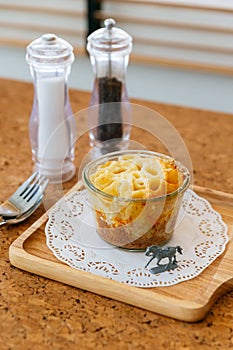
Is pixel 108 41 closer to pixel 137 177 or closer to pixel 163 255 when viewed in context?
pixel 137 177

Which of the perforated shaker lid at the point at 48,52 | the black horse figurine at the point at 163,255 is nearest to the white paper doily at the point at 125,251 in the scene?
the black horse figurine at the point at 163,255

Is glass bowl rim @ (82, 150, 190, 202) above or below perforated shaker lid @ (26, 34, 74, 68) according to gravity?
below

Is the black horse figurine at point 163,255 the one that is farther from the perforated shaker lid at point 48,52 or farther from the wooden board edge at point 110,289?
the perforated shaker lid at point 48,52

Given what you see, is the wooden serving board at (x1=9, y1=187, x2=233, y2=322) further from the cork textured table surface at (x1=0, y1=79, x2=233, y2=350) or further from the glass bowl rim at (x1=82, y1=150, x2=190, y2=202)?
the glass bowl rim at (x1=82, y1=150, x2=190, y2=202)

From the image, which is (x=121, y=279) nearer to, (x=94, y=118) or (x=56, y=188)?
(x=56, y=188)

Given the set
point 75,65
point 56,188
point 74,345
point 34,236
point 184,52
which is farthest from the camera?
point 75,65

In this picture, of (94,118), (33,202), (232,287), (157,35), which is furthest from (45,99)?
(157,35)

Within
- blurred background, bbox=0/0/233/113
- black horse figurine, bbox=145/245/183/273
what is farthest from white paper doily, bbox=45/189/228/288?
blurred background, bbox=0/0/233/113
